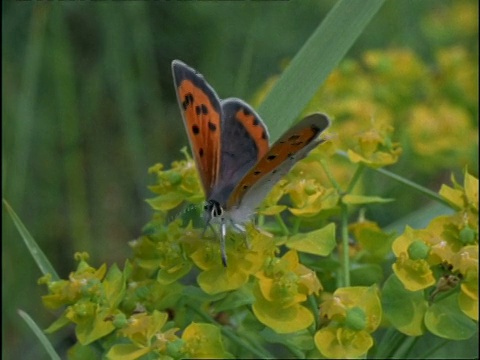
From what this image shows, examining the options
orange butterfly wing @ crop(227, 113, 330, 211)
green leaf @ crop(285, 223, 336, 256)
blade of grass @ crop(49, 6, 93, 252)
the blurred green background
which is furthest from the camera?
blade of grass @ crop(49, 6, 93, 252)

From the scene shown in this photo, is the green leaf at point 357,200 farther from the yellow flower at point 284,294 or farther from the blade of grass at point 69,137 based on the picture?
the blade of grass at point 69,137

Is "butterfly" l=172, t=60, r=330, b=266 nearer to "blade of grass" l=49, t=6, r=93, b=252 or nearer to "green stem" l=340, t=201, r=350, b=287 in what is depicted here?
"green stem" l=340, t=201, r=350, b=287

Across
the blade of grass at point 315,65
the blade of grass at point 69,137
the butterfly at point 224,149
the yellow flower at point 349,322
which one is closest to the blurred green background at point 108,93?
the blade of grass at point 69,137

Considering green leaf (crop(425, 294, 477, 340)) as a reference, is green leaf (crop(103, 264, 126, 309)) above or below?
below

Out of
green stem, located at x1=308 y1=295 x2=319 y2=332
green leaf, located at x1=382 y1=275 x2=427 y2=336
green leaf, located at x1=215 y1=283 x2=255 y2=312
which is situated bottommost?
green leaf, located at x1=215 y1=283 x2=255 y2=312

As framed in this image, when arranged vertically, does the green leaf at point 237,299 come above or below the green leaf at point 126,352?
above

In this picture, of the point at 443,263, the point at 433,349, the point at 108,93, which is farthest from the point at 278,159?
the point at 108,93

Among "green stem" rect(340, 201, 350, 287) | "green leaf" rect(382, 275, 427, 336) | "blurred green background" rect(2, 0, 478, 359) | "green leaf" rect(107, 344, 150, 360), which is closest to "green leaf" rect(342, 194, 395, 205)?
"green stem" rect(340, 201, 350, 287)
